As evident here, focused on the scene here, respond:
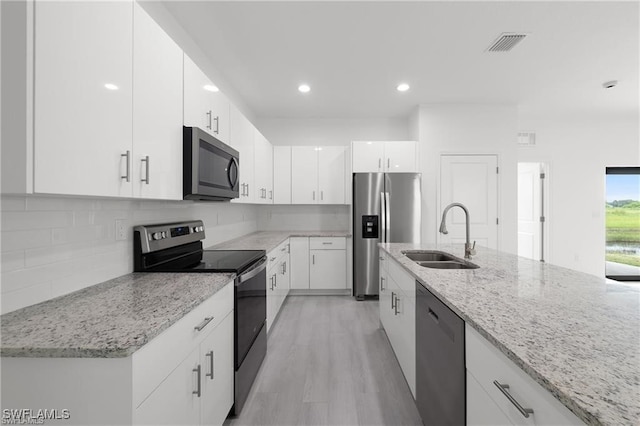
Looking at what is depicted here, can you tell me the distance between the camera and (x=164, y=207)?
2.13m

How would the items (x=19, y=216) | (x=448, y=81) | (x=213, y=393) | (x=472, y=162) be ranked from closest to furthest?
(x=19, y=216) → (x=213, y=393) → (x=448, y=81) → (x=472, y=162)

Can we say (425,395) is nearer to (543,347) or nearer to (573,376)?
(543,347)

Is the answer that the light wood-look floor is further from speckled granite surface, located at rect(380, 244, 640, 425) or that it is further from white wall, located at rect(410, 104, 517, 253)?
white wall, located at rect(410, 104, 517, 253)

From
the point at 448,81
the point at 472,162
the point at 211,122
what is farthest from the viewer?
the point at 472,162

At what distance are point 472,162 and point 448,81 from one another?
4.38 feet

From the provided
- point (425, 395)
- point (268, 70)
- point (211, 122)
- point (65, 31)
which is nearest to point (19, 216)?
point (65, 31)

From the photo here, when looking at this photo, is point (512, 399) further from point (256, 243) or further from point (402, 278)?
point (256, 243)

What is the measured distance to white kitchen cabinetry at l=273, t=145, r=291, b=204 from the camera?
14.9 ft

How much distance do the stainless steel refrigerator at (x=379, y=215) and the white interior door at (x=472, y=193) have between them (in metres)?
0.54

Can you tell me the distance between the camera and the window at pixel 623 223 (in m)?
5.26

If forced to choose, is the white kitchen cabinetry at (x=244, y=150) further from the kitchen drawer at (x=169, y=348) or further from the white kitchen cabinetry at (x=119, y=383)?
the white kitchen cabinetry at (x=119, y=383)

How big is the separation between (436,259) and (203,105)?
83.3 inches

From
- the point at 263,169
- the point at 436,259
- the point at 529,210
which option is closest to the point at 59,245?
the point at 436,259

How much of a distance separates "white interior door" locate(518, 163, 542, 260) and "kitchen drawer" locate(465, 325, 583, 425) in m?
5.35
